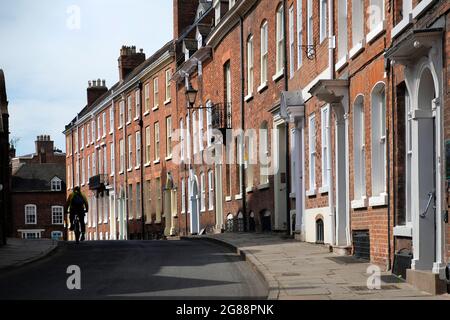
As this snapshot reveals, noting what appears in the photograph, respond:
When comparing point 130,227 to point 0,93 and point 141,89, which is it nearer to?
point 141,89

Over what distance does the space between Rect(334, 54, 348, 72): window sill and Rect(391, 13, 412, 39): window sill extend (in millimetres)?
3671

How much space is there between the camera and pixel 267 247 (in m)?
19.5

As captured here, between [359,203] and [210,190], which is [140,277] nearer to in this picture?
[359,203]

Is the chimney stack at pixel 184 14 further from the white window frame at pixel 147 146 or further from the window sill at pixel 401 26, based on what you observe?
the window sill at pixel 401 26

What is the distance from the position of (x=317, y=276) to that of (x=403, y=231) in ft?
4.90

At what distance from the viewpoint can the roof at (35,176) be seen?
81.8 metres

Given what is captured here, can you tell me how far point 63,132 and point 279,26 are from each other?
49493 millimetres

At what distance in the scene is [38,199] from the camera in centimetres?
8138

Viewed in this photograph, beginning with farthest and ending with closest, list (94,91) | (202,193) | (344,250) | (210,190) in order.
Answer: (94,91) < (202,193) < (210,190) < (344,250)

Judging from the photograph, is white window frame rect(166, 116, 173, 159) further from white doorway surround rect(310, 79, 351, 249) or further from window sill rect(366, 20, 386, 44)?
window sill rect(366, 20, 386, 44)

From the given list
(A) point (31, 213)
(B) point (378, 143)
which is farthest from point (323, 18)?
(A) point (31, 213)

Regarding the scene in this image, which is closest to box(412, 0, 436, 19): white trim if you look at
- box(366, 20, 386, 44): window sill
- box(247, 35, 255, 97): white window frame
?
box(366, 20, 386, 44): window sill
